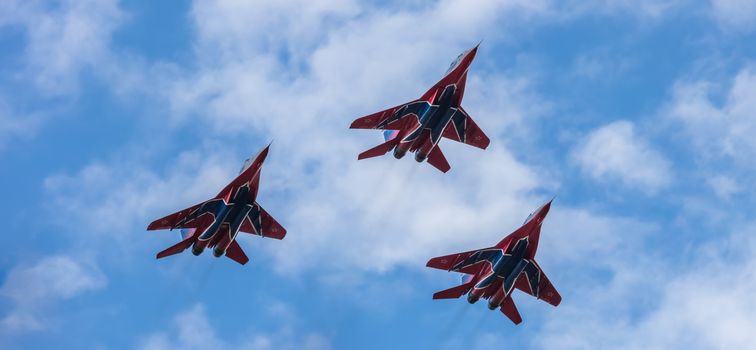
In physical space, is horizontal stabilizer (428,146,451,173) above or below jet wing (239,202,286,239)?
above

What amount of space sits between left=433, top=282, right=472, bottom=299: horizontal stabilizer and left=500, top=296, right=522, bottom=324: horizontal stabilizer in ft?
13.1

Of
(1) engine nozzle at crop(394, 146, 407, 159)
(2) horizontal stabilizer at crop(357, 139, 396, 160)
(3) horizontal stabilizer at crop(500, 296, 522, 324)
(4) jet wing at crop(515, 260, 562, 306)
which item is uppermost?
(2) horizontal stabilizer at crop(357, 139, 396, 160)

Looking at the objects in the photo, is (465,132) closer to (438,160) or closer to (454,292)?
(438,160)

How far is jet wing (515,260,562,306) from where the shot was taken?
4855 inches

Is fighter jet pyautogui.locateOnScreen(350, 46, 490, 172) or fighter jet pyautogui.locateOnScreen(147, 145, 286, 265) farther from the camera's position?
fighter jet pyautogui.locateOnScreen(350, 46, 490, 172)

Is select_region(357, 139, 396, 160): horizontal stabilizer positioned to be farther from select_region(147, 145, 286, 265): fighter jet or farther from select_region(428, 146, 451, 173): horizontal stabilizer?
select_region(147, 145, 286, 265): fighter jet

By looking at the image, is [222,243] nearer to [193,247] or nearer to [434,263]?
[193,247]

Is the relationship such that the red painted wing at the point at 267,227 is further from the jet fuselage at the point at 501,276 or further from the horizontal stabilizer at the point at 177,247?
the jet fuselage at the point at 501,276

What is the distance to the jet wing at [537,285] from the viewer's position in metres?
123

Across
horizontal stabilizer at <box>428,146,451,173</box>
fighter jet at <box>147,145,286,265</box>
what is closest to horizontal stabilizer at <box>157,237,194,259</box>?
fighter jet at <box>147,145,286,265</box>

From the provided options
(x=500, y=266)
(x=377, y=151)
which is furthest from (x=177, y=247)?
(x=500, y=266)

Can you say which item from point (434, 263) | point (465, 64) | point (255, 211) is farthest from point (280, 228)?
point (465, 64)

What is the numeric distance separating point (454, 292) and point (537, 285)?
8411mm

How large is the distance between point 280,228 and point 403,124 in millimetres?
15008
